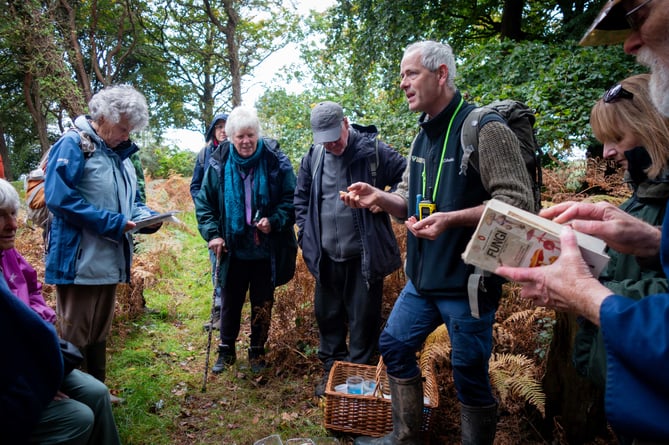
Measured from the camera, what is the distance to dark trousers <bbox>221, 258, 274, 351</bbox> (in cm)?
428

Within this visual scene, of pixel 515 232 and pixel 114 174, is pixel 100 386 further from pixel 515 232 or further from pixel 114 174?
pixel 515 232

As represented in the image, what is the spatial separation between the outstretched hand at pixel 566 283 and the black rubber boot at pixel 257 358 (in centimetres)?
328

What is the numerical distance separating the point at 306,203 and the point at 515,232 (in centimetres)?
259

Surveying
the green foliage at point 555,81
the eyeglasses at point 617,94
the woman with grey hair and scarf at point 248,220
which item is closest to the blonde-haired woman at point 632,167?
the eyeglasses at point 617,94

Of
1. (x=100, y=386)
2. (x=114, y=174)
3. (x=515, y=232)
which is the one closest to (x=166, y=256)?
(x=114, y=174)

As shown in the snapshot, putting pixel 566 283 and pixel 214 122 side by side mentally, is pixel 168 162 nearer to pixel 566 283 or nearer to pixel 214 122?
pixel 214 122

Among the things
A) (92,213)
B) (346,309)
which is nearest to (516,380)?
(346,309)

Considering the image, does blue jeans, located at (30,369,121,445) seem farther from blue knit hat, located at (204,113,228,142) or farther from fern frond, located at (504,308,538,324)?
blue knit hat, located at (204,113,228,142)

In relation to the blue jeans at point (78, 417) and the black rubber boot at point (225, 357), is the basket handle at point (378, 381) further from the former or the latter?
the black rubber boot at point (225, 357)

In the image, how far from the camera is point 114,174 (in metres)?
3.38

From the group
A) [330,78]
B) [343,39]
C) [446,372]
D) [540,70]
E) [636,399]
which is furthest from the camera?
[330,78]

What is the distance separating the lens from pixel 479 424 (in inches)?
98.9

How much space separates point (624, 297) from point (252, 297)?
3.58 m

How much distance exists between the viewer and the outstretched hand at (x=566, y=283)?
131 centimetres
